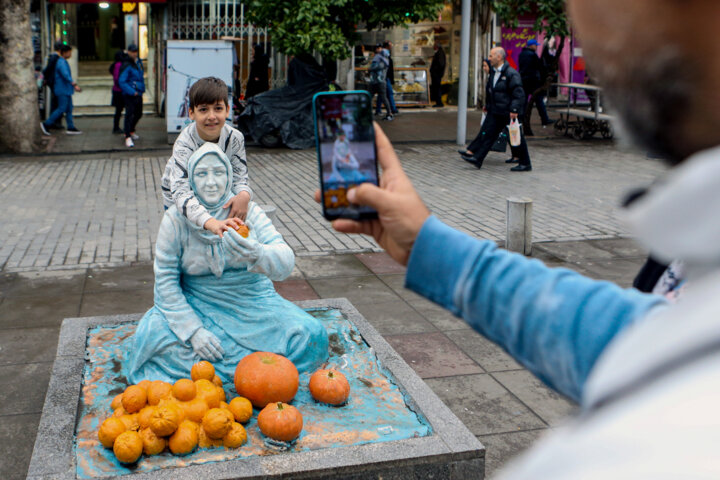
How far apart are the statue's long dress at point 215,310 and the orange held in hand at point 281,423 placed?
30.6 inches

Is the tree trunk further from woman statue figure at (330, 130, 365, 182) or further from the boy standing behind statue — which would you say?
woman statue figure at (330, 130, 365, 182)

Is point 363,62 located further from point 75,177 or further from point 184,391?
point 184,391

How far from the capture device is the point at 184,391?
378 centimetres

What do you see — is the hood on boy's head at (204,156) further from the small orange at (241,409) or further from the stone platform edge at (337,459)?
the stone platform edge at (337,459)

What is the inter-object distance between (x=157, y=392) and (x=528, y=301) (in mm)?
2912

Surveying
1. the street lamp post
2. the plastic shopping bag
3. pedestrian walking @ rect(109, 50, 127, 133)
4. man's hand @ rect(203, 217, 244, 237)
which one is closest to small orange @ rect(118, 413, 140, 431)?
man's hand @ rect(203, 217, 244, 237)

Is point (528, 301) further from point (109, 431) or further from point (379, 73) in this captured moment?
point (379, 73)

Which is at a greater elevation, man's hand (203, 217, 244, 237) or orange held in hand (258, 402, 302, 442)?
man's hand (203, 217, 244, 237)

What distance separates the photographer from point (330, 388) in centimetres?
403

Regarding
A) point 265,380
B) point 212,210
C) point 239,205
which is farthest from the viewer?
point 239,205

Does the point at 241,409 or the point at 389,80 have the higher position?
the point at 389,80

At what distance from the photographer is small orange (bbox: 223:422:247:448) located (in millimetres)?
3605

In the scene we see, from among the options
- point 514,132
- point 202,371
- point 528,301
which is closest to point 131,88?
point 514,132

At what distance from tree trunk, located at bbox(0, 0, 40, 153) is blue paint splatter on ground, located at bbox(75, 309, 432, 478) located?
987 cm
